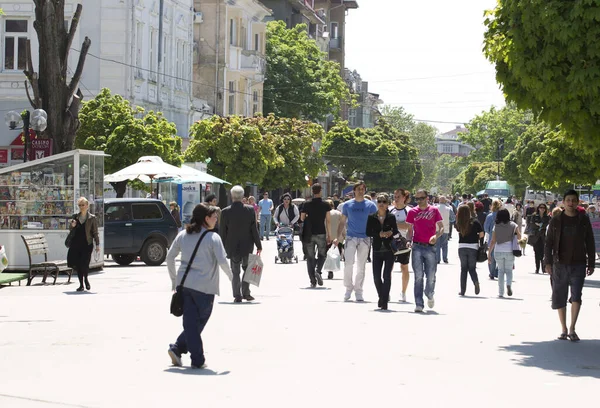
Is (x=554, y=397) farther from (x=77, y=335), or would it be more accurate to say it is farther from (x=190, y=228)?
(x=77, y=335)

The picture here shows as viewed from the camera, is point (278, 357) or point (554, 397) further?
point (278, 357)

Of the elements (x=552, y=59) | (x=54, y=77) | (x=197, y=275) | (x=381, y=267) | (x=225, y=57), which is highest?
(x=225, y=57)

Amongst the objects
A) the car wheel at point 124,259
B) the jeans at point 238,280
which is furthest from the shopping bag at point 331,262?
the car wheel at point 124,259

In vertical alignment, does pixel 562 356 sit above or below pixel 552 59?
below

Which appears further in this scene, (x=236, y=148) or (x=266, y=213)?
(x=236, y=148)

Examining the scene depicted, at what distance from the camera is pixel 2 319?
51.1 ft

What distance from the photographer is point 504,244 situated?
845 inches

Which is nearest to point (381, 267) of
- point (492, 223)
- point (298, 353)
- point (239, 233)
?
point (239, 233)

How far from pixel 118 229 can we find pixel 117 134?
7.93m

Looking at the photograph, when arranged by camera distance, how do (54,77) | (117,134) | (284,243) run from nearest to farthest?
1. (54,77)
2. (284,243)
3. (117,134)

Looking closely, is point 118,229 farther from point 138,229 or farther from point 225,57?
point 225,57

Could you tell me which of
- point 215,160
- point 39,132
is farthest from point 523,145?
point 39,132

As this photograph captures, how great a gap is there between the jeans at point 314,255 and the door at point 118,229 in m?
7.70

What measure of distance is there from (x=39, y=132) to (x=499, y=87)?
15854mm
